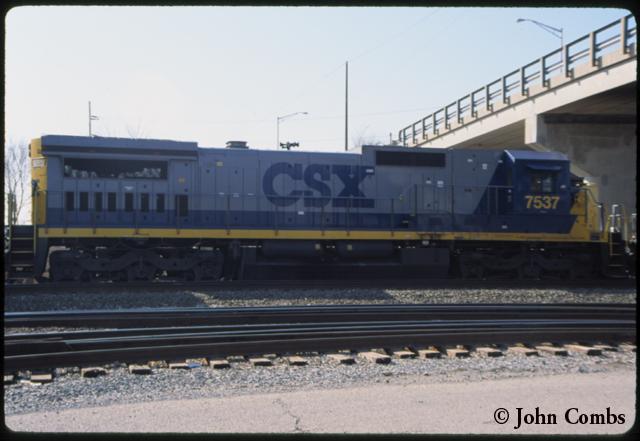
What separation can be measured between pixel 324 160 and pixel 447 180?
364 centimetres

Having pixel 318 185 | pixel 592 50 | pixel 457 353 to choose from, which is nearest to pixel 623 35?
pixel 592 50

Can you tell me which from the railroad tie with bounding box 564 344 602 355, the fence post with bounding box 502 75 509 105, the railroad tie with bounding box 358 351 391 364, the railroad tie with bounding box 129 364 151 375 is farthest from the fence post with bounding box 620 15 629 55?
the railroad tie with bounding box 129 364 151 375

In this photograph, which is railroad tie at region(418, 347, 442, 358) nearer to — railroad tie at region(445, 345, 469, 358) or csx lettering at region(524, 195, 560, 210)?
railroad tie at region(445, 345, 469, 358)

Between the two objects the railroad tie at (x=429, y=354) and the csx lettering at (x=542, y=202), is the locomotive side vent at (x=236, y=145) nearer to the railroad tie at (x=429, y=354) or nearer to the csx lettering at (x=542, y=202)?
the csx lettering at (x=542, y=202)

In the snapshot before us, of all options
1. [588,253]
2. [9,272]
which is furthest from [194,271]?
[588,253]

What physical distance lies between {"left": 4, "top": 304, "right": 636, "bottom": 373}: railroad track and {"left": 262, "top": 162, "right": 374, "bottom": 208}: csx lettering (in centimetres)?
565

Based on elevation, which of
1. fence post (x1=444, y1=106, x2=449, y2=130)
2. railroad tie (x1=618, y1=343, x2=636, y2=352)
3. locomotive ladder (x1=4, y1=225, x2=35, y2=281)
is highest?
fence post (x1=444, y1=106, x2=449, y2=130)

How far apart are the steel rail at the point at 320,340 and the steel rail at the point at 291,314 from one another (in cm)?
133

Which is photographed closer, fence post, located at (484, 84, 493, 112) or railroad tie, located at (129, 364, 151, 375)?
railroad tie, located at (129, 364, 151, 375)

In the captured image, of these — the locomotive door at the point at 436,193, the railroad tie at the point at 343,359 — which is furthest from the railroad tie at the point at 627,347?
the locomotive door at the point at 436,193

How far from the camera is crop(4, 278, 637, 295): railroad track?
1417 cm

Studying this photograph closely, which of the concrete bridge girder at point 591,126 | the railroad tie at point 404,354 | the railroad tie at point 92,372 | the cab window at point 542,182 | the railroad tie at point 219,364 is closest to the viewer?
the railroad tie at point 92,372

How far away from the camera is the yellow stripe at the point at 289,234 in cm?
1570

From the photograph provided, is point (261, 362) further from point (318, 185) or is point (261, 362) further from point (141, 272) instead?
point (318, 185)
